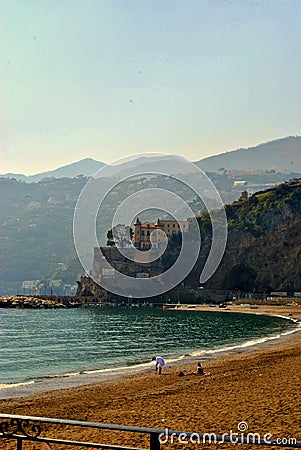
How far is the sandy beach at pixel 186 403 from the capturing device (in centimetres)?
1116

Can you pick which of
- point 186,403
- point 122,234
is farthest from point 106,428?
point 122,234

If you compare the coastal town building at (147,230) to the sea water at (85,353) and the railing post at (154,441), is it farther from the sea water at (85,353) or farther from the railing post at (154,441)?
the railing post at (154,441)

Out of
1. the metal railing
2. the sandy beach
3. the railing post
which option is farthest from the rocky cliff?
the railing post

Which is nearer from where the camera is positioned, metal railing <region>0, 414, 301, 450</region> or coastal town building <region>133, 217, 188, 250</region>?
metal railing <region>0, 414, 301, 450</region>

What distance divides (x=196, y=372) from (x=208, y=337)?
25.5 meters

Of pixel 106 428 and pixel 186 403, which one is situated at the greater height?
pixel 106 428

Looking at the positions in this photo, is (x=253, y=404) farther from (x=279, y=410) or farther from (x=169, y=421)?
(x=169, y=421)

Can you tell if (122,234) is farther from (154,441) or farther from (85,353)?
(154,441)

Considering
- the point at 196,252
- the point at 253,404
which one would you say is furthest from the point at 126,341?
the point at 196,252

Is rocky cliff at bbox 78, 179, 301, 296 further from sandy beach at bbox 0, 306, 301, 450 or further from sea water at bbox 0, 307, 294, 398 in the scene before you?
sandy beach at bbox 0, 306, 301, 450

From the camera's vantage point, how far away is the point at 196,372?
2406 centimetres

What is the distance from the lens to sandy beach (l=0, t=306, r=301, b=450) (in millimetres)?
11164

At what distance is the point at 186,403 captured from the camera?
49.3ft

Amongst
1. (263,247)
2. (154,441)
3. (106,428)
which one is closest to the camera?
(154,441)
